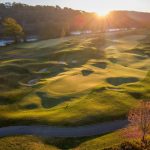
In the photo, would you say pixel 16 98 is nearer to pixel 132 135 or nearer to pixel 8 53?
pixel 132 135

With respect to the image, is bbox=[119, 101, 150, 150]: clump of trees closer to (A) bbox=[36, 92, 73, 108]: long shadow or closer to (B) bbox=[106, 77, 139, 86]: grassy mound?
(A) bbox=[36, 92, 73, 108]: long shadow

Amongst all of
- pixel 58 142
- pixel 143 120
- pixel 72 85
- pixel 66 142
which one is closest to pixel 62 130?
pixel 58 142

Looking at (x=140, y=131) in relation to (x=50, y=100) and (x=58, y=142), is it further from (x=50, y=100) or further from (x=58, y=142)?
(x=50, y=100)

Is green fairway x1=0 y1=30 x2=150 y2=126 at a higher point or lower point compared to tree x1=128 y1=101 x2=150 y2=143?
lower

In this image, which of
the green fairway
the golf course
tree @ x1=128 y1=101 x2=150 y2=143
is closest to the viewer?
tree @ x1=128 y1=101 x2=150 y2=143

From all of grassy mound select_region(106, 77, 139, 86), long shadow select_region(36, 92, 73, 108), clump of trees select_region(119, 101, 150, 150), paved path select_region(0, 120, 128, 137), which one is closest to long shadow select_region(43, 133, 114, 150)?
paved path select_region(0, 120, 128, 137)

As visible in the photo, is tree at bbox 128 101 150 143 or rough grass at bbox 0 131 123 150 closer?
tree at bbox 128 101 150 143

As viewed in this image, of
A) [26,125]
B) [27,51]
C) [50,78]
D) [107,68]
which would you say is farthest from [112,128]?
[27,51]

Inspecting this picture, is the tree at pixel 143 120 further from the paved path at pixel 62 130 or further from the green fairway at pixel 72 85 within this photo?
the green fairway at pixel 72 85
